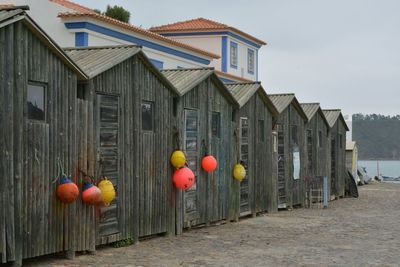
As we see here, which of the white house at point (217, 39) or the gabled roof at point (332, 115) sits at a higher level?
the white house at point (217, 39)

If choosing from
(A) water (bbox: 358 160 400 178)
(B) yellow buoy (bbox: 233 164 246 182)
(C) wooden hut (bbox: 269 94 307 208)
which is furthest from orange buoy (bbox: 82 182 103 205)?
(A) water (bbox: 358 160 400 178)

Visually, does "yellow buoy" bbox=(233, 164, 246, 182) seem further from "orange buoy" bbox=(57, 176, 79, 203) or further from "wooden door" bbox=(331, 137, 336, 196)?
"wooden door" bbox=(331, 137, 336, 196)

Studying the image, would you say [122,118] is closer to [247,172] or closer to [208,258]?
[208,258]

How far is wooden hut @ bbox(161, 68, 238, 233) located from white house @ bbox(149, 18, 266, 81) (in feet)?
85.3

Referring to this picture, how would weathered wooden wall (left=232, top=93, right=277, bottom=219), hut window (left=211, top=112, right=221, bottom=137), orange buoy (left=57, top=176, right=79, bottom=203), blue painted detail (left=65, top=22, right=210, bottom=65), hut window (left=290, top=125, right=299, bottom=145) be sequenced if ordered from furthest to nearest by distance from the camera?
blue painted detail (left=65, top=22, right=210, bottom=65)
hut window (left=290, top=125, right=299, bottom=145)
weathered wooden wall (left=232, top=93, right=277, bottom=219)
hut window (left=211, top=112, right=221, bottom=137)
orange buoy (left=57, top=176, right=79, bottom=203)

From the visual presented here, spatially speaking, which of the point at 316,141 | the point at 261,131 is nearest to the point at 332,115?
the point at 316,141

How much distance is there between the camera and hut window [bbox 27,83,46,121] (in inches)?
426

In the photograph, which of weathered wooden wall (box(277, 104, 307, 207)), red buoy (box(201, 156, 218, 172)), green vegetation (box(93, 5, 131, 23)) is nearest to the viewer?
red buoy (box(201, 156, 218, 172))

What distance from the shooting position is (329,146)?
2947 cm

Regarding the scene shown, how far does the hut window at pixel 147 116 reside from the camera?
14547 mm

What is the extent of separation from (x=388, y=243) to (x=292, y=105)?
10.4m

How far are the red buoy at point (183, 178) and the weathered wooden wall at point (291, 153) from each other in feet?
26.8

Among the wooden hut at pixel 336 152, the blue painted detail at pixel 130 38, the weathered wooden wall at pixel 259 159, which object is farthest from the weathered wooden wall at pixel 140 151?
the wooden hut at pixel 336 152

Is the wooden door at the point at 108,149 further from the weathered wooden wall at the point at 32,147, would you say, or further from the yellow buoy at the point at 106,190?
the weathered wooden wall at the point at 32,147
